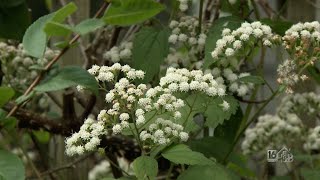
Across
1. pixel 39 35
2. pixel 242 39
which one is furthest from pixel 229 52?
pixel 39 35

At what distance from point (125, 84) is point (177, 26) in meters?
0.47

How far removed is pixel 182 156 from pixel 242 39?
28 centimetres

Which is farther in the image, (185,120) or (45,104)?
(45,104)

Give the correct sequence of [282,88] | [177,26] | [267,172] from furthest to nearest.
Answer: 1. [267,172]
2. [177,26]
3. [282,88]

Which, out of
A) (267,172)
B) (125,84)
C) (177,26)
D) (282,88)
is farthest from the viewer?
(267,172)

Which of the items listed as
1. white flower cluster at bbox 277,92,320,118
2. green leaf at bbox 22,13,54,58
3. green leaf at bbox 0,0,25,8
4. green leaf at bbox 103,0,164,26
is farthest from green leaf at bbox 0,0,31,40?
white flower cluster at bbox 277,92,320,118

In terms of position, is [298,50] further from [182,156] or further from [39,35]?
[39,35]

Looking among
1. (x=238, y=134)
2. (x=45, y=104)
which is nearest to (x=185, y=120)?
(x=238, y=134)

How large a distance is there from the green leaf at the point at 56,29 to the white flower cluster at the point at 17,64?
22.6 inches

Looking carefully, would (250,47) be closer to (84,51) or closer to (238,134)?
(238,134)

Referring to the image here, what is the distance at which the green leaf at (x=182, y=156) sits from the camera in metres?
0.96

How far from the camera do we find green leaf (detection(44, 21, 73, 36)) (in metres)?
1.04

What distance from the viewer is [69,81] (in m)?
1.11

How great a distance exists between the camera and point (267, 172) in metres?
1.65
